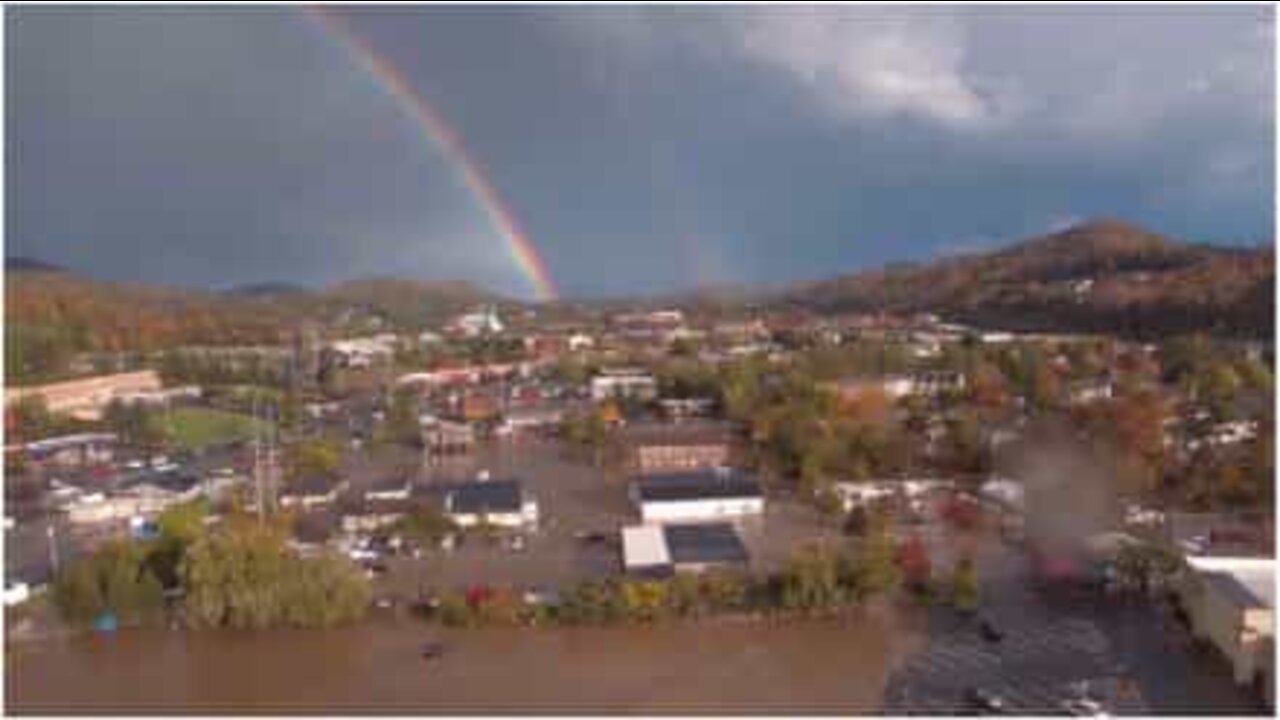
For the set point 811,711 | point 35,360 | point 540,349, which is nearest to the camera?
point 811,711

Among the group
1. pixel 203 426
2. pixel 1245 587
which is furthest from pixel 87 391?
pixel 1245 587

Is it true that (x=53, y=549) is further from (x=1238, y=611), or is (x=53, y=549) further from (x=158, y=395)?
(x=158, y=395)

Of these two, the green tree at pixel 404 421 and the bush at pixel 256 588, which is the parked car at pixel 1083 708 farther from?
the green tree at pixel 404 421

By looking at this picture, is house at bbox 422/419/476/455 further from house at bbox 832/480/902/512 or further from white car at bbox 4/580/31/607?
white car at bbox 4/580/31/607

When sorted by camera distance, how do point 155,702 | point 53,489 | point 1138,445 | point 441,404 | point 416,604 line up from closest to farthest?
1. point 155,702
2. point 416,604
3. point 1138,445
4. point 53,489
5. point 441,404

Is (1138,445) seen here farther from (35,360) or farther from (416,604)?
(35,360)

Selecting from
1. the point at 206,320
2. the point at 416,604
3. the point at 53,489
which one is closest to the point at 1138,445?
the point at 416,604

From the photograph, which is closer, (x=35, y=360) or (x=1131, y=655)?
(x=1131, y=655)
